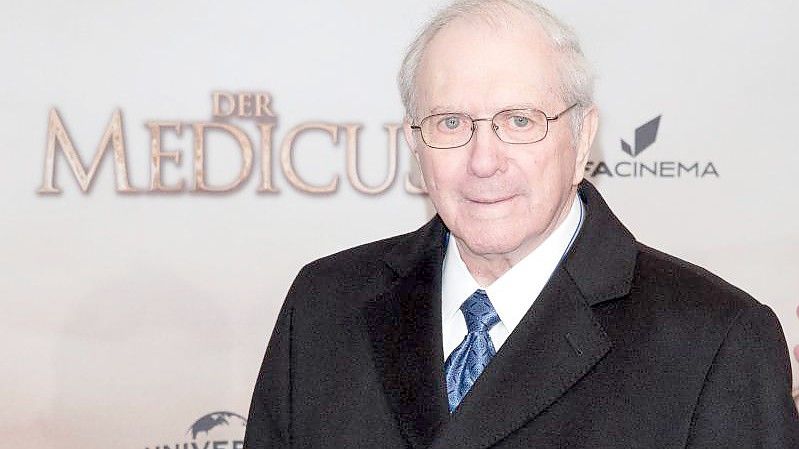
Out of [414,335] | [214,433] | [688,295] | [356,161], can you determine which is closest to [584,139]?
[688,295]

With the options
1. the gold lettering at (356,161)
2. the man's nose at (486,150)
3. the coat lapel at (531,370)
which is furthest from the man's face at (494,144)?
the gold lettering at (356,161)

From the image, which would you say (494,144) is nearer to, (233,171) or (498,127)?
(498,127)

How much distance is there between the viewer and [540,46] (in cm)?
149

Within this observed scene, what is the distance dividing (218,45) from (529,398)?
1.60 metres

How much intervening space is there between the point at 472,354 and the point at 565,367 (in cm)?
14

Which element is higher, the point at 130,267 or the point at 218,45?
the point at 218,45

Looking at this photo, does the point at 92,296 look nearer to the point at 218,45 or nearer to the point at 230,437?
the point at 230,437

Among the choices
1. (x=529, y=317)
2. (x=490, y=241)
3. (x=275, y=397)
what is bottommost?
(x=275, y=397)

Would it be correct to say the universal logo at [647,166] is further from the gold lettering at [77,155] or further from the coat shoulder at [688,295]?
the coat shoulder at [688,295]

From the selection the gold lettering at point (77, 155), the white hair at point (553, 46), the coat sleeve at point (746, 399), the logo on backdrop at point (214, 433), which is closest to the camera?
the coat sleeve at point (746, 399)

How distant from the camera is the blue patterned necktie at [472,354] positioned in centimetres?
155

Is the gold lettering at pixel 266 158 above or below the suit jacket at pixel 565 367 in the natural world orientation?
above

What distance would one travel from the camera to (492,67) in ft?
4.83

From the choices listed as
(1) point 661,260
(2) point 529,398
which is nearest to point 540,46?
(1) point 661,260
